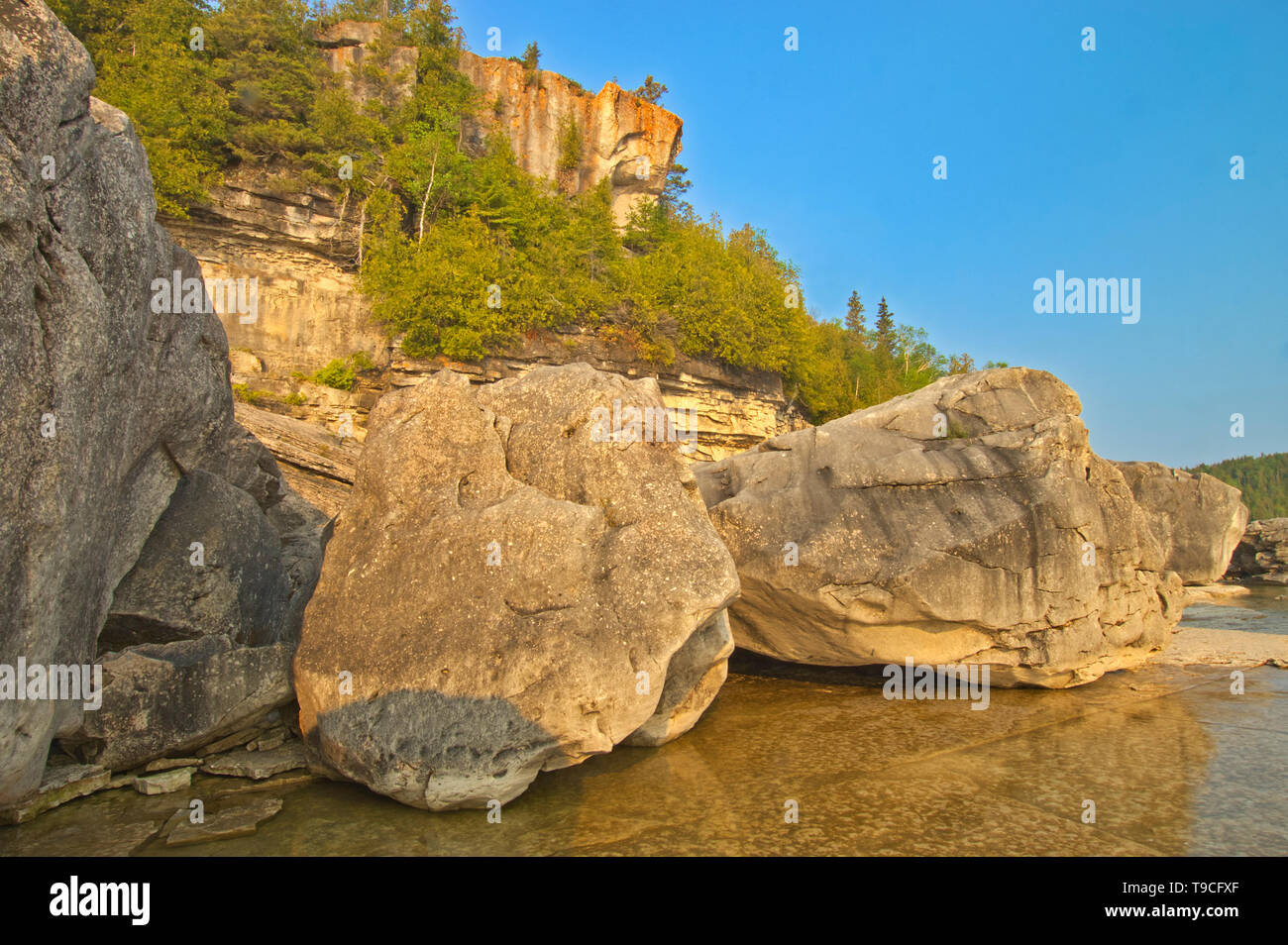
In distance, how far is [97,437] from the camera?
5.32m

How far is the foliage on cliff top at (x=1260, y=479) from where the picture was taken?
45.8m

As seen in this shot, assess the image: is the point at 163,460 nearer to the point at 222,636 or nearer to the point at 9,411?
the point at 222,636

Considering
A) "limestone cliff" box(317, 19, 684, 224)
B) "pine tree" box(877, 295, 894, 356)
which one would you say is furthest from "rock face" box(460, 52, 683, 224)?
"pine tree" box(877, 295, 894, 356)

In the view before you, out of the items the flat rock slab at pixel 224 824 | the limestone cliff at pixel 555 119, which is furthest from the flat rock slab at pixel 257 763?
the limestone cliff at pixel 555 119

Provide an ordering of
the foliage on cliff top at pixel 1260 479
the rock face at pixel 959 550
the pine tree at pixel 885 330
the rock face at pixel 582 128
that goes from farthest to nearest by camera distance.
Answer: the pine tree at pixel 885 330 → the foliage on cliff top at pixel 1260 479 → the rock face at pixel 582 128 → the rock face at pixel 959 550

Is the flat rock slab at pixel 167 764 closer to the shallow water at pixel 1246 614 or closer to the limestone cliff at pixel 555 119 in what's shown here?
the shallow water at pixel 1246 614

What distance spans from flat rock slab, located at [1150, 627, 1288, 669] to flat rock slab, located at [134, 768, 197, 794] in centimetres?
1174

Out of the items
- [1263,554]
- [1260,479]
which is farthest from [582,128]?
[1260,479]

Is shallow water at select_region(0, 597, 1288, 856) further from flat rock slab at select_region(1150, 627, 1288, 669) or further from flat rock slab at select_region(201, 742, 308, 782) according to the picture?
flat rock slab at select_region(1150, 627, 1288, 669)

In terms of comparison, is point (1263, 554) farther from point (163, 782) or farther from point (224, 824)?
point (163, 782)

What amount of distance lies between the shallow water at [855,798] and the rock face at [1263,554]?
76.8 feet

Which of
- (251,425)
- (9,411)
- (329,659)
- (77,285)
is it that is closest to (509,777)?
(329,659)

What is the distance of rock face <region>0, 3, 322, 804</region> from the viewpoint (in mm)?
4543

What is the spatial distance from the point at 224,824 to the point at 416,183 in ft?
101
